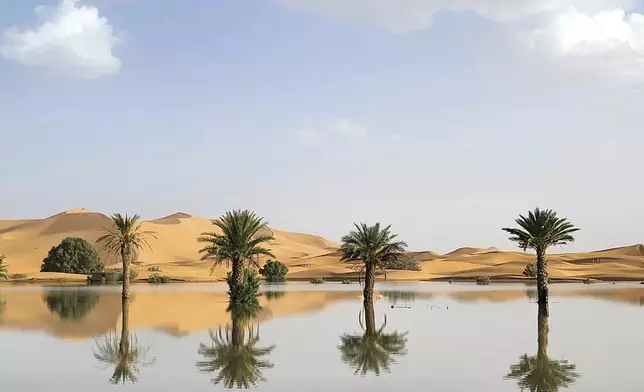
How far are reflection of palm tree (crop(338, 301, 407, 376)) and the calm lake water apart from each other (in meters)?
0.03

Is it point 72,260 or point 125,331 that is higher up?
point 72,260

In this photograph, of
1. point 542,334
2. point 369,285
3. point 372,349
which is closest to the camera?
point 372,349

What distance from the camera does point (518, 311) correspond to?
30.2 meters

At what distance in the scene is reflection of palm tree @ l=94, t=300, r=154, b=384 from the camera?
13.6 metres

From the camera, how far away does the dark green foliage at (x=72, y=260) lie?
8106 centimetres

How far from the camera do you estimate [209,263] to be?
107375 mm

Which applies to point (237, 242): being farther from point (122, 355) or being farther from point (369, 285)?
point (122, 355)

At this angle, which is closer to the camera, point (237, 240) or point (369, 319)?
point (369, 319)

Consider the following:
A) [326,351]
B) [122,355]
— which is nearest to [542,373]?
[326,351]

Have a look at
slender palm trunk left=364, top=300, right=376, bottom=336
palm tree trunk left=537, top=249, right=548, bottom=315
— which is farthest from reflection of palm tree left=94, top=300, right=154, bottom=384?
palm tree trunk left=537, top=249, right=548, bottom=315

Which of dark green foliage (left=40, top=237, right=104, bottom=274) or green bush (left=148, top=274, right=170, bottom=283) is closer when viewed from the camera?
green bush (left=148, top=274, right=170, bottom=283)

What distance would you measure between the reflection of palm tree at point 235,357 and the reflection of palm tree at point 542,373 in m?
4.48

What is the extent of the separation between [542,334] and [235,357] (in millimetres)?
9164

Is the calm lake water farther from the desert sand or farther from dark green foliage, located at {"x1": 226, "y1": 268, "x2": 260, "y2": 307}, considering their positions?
the desert sand
